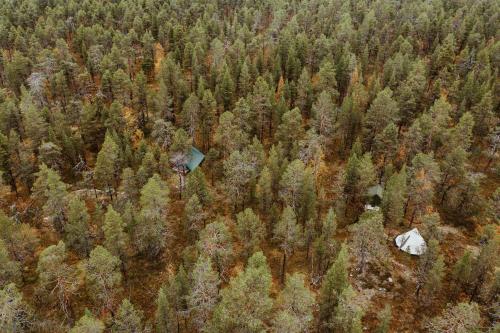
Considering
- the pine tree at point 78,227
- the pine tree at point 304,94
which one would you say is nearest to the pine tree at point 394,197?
the pine tree at point 304,94

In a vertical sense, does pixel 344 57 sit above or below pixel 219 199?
above

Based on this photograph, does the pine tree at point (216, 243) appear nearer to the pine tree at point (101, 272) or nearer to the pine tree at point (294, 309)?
the pine tree at point (101, 272)

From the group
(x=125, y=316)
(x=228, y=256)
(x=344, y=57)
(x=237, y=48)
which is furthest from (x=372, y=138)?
(x=125, y=316)

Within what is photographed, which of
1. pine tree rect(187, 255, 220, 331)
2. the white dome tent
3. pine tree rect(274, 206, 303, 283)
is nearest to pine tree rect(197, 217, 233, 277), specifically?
pine tree rect(187, 255, 220, 331)

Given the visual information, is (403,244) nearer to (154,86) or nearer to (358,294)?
(358,294)

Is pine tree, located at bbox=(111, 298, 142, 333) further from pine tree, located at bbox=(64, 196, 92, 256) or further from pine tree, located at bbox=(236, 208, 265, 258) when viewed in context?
pine tree, located at bbox=(236, 208, 265, 258)
